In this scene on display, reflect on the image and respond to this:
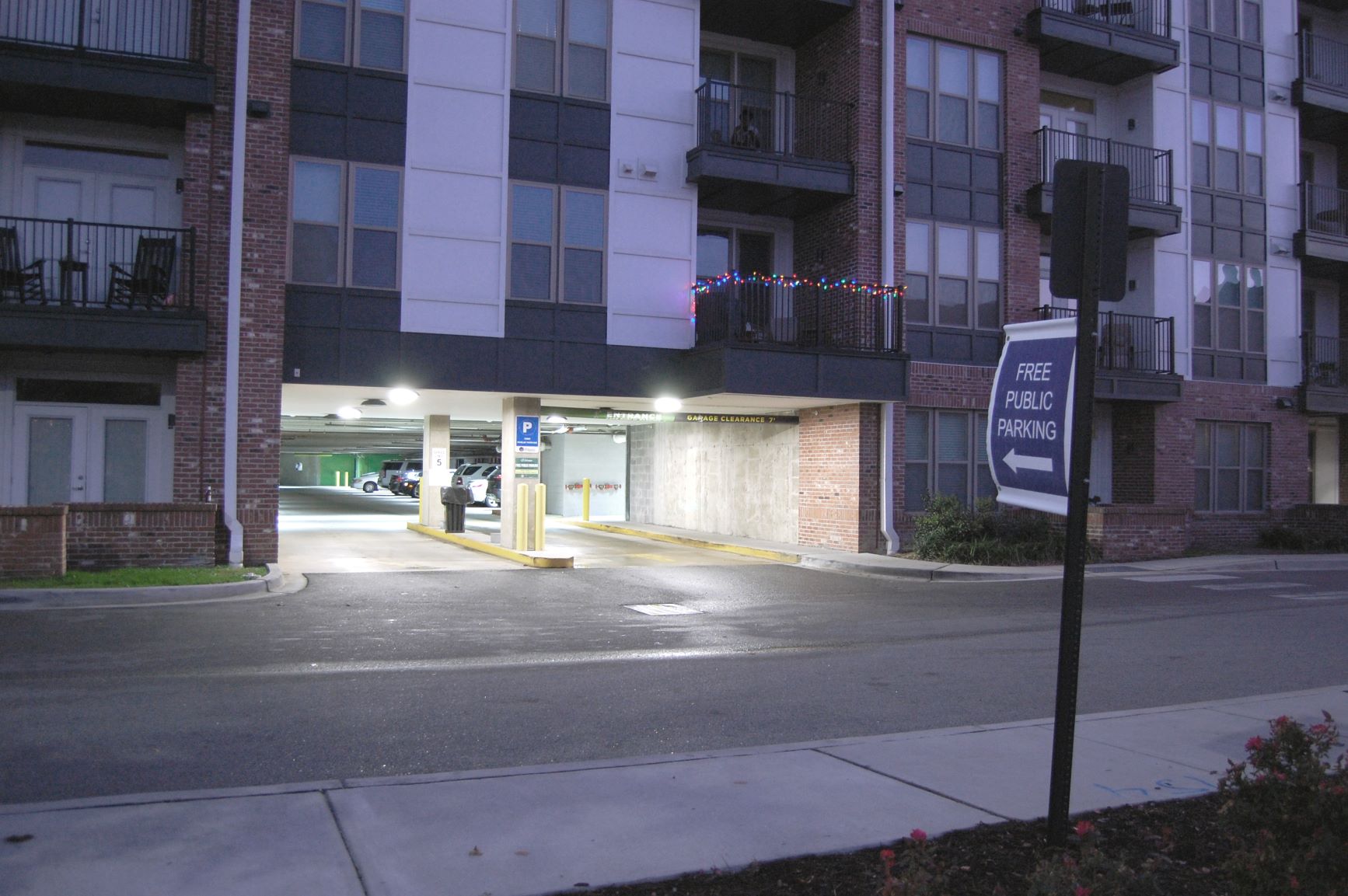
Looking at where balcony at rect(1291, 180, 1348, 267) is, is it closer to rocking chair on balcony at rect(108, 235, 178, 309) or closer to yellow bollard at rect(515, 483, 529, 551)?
yellow bollard at rect(515, 483, 529, 551)

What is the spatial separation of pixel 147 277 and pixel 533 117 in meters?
6.81

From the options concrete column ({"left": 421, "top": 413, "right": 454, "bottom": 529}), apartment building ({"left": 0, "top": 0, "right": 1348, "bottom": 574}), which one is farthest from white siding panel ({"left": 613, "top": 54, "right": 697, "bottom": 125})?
concrete column ({"left": 421, "top": 413, "right": 454, "bottom": 529})

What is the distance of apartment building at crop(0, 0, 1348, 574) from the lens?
16594mm

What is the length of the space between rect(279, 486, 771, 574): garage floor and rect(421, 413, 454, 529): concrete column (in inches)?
29.4

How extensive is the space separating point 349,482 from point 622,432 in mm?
52037

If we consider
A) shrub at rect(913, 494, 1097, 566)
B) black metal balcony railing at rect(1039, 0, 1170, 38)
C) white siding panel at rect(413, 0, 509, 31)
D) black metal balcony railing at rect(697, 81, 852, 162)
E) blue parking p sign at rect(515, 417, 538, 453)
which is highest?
black metal balcony railing at rect(1039, 0, 1170, 38)

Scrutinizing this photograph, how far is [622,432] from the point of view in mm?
31844

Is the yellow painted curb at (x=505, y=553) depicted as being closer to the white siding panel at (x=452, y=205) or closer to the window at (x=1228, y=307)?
the white siding panel at (x=452, y=205)

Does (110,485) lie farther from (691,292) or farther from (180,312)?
(691,292)

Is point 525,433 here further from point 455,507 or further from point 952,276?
point 952,276

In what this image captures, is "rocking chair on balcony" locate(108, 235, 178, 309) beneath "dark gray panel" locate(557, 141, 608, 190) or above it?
beneath

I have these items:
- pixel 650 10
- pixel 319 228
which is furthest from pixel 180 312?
pixel 650 10

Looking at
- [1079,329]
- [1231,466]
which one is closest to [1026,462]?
[1079,329]

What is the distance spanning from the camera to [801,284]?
20.1 metres
